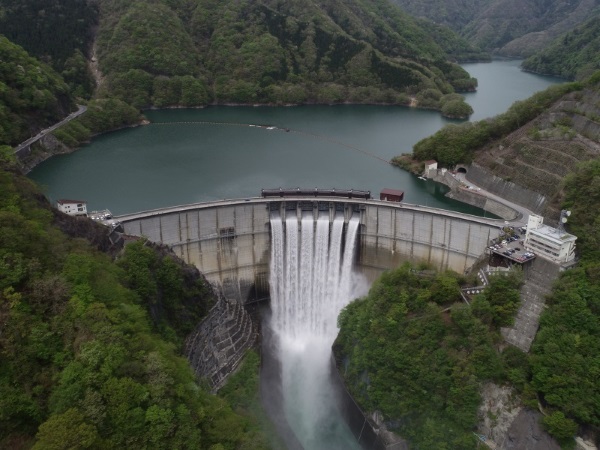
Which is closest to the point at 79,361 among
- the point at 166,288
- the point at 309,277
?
the point at 166,288

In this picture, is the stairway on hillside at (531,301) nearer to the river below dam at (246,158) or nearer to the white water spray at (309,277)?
the river below dam at (246,158)

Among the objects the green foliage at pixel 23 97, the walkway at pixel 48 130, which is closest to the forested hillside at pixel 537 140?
the walkway at pixel 48 130

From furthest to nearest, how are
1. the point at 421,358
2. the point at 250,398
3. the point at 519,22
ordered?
1. the point at 519,22
2. the point at 250,398
3. the point at 421,358

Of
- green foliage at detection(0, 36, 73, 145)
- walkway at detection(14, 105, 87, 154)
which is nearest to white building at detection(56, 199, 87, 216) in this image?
green foliage at detection(0, 36, 73, 145)

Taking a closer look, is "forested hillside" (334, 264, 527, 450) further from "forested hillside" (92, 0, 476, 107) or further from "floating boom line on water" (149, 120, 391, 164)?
"forested hillside" (92, 0, 476, 107)

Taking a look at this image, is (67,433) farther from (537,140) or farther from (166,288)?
(537,140)

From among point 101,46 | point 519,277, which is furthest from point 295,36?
point 519,277
